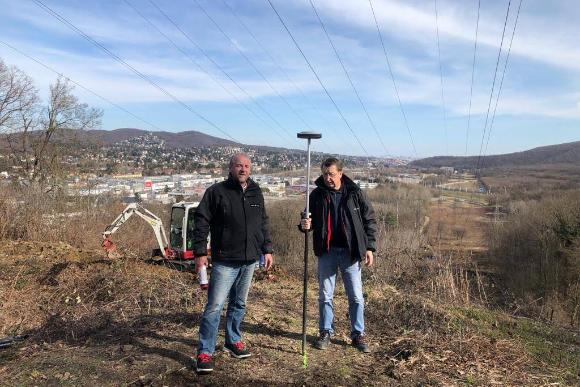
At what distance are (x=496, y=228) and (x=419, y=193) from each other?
1322cm

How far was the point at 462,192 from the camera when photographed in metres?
66.5

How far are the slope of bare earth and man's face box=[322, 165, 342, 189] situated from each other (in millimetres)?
1726

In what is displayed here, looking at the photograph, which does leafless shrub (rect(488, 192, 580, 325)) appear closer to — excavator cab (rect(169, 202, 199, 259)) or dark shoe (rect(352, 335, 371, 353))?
excavator cab (rect(169, 202, 199, 259))

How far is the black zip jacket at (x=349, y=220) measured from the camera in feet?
15.6

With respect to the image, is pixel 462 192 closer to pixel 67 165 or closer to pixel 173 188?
pixel 173 188

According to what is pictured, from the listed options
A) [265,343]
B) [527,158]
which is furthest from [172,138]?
[527,158]

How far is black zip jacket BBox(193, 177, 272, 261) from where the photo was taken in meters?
4.28

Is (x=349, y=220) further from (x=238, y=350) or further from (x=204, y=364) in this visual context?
(x=204, y=364)

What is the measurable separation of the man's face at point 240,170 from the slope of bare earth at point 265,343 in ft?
5.73

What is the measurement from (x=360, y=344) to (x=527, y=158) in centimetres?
Result: 12925

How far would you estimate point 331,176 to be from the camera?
4836 millimetres

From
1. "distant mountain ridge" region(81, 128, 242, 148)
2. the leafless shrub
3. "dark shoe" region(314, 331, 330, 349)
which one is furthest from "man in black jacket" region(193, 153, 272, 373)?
"distant mountain ridge" region(81, 128, 242, 148)

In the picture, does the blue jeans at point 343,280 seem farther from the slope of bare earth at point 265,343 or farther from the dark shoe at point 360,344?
the slope of bare earth at point 265,343

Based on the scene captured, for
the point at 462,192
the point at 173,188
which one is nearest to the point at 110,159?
the point at 173,188
